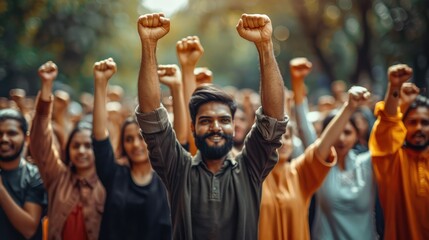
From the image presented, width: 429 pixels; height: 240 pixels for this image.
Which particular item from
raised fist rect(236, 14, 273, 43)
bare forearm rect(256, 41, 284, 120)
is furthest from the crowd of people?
raised fist rect(236, 14, 273, 43)

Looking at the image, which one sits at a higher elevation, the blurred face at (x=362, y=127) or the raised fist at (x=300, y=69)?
the raised fist at (x=300, y=69)

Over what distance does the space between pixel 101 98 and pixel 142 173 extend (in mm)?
832

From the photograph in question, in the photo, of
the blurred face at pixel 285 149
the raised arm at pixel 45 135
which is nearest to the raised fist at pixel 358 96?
the blurred face at pixel 285 149

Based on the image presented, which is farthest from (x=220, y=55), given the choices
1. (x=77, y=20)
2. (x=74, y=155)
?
(x=74, y=155)

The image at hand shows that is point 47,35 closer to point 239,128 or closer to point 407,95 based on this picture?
point 239,128

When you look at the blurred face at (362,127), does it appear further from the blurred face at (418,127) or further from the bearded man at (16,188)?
the bearded man at (16,188)

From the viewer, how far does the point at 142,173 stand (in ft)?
15.6

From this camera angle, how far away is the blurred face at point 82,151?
477cm

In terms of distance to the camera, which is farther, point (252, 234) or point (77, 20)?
point (77, 20)

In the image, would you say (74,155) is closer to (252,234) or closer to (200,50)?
(200,50)

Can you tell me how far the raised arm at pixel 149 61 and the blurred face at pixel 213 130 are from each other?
36 centimetres

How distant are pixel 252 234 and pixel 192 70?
1.66 metres

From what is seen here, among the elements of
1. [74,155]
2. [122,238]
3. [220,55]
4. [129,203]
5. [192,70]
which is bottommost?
[122,238]

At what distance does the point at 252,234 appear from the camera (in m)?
3.40
